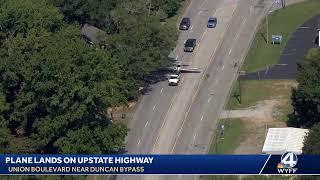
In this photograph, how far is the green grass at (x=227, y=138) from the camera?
124625mm

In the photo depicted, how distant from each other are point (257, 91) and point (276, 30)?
23516 millimetres

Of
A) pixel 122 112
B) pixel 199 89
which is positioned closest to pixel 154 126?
pixel 122 112

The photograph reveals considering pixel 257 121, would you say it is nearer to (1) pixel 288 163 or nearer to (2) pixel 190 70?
(2) pixel 190 70

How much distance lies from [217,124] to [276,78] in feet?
54.4

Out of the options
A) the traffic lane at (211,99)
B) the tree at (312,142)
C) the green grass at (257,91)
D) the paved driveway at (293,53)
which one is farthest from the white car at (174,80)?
the tree at (312,142)

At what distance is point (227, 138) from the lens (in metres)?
127

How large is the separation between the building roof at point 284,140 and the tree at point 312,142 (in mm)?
4605

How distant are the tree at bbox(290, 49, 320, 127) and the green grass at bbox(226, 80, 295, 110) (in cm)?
898

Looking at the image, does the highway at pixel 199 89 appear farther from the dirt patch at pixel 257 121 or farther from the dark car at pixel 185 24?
the dirt patch at pixel 257 121

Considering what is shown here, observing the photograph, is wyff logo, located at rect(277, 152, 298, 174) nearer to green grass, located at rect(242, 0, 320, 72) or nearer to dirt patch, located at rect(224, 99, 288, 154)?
dirt patch, located at rect(224, 99, 288, 154)

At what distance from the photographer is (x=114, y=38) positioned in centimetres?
14012

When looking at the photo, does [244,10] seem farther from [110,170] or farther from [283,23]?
[110,170]

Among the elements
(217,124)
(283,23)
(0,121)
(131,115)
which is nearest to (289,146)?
(217,124)

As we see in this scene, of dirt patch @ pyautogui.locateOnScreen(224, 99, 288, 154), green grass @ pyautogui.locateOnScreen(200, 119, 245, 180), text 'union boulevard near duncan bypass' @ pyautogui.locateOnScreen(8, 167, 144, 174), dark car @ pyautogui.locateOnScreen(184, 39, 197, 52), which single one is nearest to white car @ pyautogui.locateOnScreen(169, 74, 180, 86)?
dark car @ pyautogui.locateOnScreen(184, 39, 197, 52)
